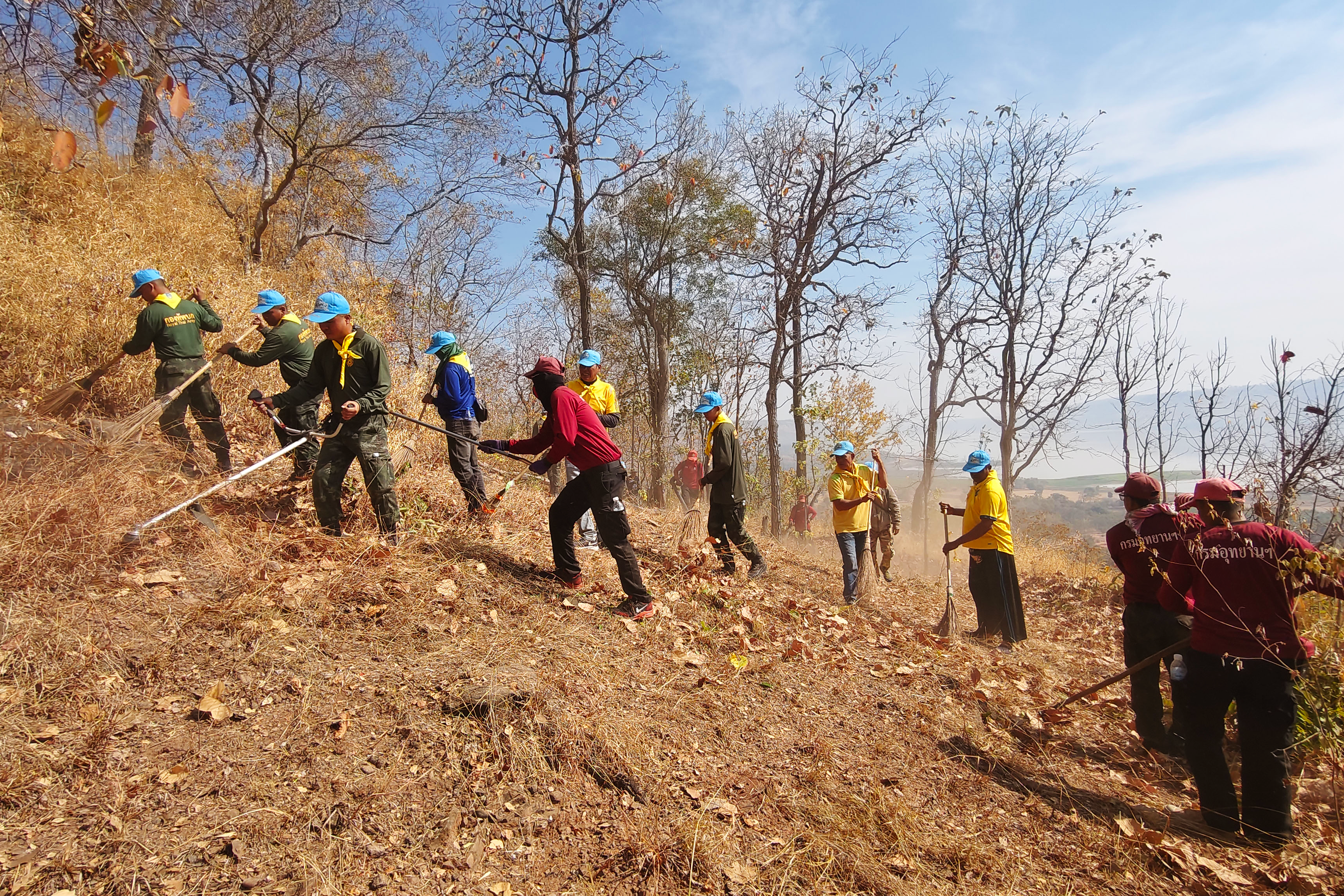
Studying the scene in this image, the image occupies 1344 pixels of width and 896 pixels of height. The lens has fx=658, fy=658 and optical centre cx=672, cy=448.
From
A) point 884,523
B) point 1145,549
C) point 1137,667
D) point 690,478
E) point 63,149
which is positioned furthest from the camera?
point 690,478

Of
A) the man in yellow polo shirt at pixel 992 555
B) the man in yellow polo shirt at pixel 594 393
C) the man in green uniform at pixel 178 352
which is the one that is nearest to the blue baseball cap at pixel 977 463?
the man in yellow polo shirt at pixel 992 555

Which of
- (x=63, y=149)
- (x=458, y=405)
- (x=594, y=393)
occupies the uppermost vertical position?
(x=63, y=149)

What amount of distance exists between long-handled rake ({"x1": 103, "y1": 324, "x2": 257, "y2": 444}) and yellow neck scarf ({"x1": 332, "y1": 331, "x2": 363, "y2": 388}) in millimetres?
1606

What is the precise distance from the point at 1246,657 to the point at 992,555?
10.3 ft

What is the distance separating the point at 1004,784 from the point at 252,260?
1419 cm

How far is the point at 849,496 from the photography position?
7.72 m

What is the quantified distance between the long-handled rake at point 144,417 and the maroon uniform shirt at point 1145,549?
738 cm

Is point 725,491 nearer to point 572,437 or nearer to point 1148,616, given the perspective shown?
point 572,437

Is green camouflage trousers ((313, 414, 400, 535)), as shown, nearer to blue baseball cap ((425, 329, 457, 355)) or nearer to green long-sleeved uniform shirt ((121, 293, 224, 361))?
blue baseball cap ((425, 329, 457, 355))

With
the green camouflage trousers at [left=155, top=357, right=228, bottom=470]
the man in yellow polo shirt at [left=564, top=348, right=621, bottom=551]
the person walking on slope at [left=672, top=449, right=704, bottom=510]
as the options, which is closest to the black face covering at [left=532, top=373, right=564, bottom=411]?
the man in yellow polo shirt at [left=564, top=348, right=621, bottom=551]

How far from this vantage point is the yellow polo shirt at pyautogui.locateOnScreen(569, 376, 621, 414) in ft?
22.4

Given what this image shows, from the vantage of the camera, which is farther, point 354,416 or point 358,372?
point 358,372

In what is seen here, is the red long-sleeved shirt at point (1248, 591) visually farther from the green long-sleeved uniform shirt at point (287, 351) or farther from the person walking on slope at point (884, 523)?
the green long-sleeved uniform shirt at point (287, 351)

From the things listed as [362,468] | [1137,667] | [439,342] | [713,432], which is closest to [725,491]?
[713,432]
